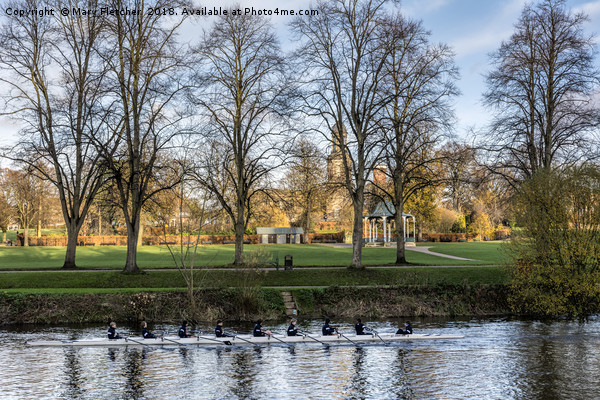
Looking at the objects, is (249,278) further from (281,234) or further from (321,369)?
(281,234)

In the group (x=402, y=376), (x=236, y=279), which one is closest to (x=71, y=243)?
(x=236, y=279)

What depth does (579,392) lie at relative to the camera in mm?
17859

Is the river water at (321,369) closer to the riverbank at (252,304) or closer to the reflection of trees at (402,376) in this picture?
the reflection of trees at (402,376)

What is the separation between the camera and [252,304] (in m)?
31.6

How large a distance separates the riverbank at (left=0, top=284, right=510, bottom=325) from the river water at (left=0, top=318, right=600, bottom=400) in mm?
3189

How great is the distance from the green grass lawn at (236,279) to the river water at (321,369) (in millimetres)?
7288

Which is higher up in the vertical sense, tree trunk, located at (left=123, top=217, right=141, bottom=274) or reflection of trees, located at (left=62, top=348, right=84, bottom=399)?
tree trunk, located at (left=123, top=217, right=141, bottom=274)

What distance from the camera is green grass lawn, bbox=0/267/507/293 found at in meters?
34.3

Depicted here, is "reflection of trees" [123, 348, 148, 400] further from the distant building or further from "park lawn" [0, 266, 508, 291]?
the distant building

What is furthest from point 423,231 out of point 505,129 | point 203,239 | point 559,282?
point 559,282

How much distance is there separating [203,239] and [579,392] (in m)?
67.8

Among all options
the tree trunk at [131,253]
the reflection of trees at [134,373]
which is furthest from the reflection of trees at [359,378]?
the tree trunk at [131,253]

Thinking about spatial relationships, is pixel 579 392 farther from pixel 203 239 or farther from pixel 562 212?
pixel 203 239

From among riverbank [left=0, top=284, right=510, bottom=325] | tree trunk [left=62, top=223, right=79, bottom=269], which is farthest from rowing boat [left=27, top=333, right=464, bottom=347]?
tree trunk [left=62, top=223, right=79, bottom=269]
